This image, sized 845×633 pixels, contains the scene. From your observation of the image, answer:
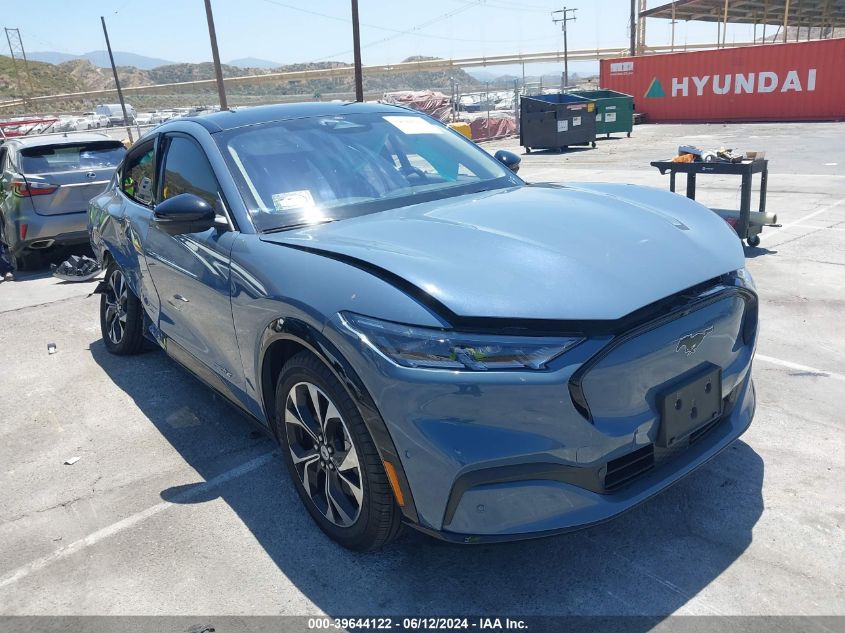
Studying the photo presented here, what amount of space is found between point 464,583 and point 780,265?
4.99 meters

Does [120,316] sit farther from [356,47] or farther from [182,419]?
[356,47]

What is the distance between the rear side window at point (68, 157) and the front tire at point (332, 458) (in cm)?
708

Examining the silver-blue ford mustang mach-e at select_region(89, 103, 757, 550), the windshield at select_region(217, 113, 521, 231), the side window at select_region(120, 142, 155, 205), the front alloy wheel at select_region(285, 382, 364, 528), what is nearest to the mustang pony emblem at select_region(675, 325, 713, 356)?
the silver-blue ford mustang mach-e at select_region(89, 103, 757, 550)

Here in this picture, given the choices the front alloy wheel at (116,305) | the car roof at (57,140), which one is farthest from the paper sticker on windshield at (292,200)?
the car roof at (57,140)

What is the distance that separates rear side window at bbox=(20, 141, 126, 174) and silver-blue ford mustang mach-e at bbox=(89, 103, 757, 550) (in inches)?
233

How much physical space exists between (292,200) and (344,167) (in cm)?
39

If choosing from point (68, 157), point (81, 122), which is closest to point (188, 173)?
point (68, 157)

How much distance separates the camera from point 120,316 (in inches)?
201

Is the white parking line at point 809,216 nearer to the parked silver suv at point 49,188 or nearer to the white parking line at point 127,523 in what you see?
the white parking line at point 127,523

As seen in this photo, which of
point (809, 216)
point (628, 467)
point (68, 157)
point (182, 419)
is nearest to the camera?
point (628, 467)

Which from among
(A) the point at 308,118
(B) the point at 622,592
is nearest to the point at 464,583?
(B) the point at 622,592

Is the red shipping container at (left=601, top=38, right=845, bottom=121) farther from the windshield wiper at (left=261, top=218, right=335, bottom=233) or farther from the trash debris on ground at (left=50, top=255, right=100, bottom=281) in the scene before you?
the windshield wiper at (left=261, top=218, right=335, bottom=233)

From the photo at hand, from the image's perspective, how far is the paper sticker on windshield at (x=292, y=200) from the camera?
10.4ft

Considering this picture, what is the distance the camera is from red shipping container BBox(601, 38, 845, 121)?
2206 cm
